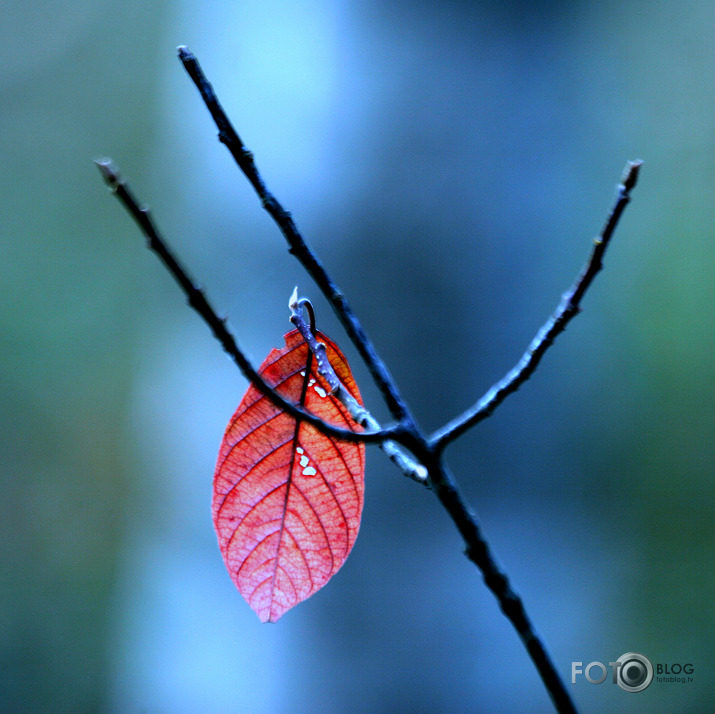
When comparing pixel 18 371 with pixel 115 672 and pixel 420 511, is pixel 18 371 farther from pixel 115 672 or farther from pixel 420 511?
pixel 420 511

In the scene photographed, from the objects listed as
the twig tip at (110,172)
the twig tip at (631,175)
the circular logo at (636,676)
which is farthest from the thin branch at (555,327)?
the circular logo at (636,676)

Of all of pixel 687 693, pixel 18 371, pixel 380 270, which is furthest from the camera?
pixel 18 371

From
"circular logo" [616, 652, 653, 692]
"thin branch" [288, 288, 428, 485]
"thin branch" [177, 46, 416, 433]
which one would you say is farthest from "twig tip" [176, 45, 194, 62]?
"circular logo" [616, 652, 653, 692]

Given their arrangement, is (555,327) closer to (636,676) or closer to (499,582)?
(499,582)

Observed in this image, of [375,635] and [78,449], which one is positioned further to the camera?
[78,449]

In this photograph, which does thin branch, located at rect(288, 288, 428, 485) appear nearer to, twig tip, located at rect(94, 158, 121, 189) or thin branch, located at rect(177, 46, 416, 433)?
thin branch, located at rect(177, 46, 416, 433)

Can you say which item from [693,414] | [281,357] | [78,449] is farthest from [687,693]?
[78,449]

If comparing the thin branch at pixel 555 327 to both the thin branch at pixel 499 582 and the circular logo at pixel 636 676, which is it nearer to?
the thin branch at pixel 499 582
